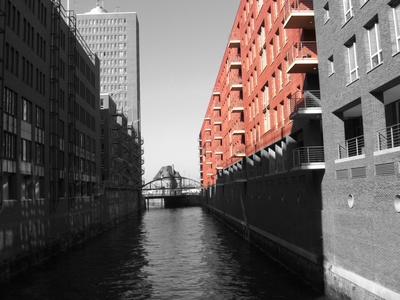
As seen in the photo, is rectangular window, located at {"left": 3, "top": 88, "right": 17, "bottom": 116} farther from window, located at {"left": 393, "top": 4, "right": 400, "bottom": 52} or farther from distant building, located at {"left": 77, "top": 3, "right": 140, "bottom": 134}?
distant building, located at {"left": 77, "top": 3, "right": 140, "bottom": 134}

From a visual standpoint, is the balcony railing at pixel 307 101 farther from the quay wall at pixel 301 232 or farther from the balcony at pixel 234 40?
the balcony at pixel 234 40

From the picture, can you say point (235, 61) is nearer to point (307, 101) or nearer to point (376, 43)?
point (307, 101)

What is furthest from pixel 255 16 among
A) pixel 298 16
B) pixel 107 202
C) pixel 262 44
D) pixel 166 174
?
pixel 166 174

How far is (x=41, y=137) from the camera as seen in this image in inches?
1277

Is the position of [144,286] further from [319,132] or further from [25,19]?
[25,19]

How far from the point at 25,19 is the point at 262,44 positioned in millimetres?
18337

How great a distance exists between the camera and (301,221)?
22953mm

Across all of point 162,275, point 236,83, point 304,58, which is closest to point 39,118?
point 162,275

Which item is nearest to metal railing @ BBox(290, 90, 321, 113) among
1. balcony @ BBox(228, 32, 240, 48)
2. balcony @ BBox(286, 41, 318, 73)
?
balcony @ BBox(286, 41, 318, 73)

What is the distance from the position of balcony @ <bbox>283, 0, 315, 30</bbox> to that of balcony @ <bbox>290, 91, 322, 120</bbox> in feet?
12.5

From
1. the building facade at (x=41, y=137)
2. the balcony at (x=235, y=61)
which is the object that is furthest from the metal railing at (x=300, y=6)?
→ the balcony at (x=235, y=61)

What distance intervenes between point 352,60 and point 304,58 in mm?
4630

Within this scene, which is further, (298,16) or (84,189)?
(84,189)

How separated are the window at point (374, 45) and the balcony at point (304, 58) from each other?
231 inches
